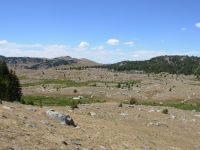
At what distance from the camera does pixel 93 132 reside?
85.3 ft

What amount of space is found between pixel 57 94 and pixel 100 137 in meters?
64.7

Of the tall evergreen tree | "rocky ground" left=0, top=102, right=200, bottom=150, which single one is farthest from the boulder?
the tall evergreen tree

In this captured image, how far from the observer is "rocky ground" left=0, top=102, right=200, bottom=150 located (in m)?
20.2

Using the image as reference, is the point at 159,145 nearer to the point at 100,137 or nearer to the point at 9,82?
the point at 100,137

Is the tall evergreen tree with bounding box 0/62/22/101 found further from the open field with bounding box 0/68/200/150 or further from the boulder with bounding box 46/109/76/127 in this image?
the boulder with bounding box 46/109/76/127

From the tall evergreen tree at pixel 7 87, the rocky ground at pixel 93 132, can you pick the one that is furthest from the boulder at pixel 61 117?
the tall evergreen tree at pixel 7 87

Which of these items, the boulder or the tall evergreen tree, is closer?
the boulder

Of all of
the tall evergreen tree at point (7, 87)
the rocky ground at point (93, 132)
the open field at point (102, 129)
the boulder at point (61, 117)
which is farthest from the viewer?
the tall evergreen tree at point (7, 87)

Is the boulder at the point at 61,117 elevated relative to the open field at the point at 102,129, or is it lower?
elevated

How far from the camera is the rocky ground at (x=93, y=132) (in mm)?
20188

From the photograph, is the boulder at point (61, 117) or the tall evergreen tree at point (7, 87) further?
the tall evergreen tree at point (7, 87)

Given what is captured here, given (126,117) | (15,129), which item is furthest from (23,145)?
(126,117)

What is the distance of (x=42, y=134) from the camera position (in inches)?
845

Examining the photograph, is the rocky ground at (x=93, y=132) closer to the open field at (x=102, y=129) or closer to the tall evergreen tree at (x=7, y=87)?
the open field at (x=102, y=129)
